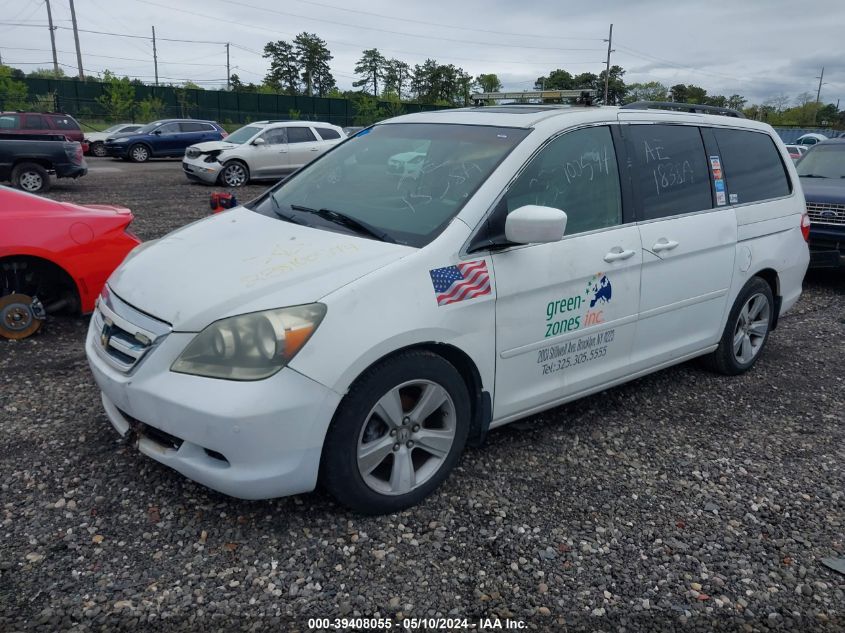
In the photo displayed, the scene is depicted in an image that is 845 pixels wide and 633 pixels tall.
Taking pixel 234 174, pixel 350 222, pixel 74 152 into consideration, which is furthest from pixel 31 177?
pixel 350 222

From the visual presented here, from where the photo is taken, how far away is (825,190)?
830cm

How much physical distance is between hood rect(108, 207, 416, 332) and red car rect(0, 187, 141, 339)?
1.78 metres

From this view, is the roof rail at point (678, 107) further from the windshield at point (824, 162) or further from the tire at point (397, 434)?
the windshield at point (824, 162)

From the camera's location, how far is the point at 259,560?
2.80 metres

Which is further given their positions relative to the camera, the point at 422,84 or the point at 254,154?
the point at 422,84

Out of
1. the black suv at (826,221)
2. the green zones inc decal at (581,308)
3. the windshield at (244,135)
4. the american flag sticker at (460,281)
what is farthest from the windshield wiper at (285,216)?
the windshield at (244,135)

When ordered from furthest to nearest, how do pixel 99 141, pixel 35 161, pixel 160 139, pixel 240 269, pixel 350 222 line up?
pixel 99 141 → pixel 160 139 → pixel 35 161 → pixel 350 222 → pixel 240 269

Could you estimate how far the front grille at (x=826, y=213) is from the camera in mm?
7977

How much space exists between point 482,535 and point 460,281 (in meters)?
1.11

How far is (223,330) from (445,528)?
129 centimetres

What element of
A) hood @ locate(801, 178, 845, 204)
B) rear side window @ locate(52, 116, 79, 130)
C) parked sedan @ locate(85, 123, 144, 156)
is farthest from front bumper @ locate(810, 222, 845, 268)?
parked sedan @ locate(85, 123, 144, 156)

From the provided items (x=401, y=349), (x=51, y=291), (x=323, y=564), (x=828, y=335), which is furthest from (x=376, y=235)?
(x=828, y=335)

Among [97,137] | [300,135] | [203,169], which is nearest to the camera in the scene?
[203,169]

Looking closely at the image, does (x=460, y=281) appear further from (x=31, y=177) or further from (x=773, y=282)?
(x=31, y=177)
